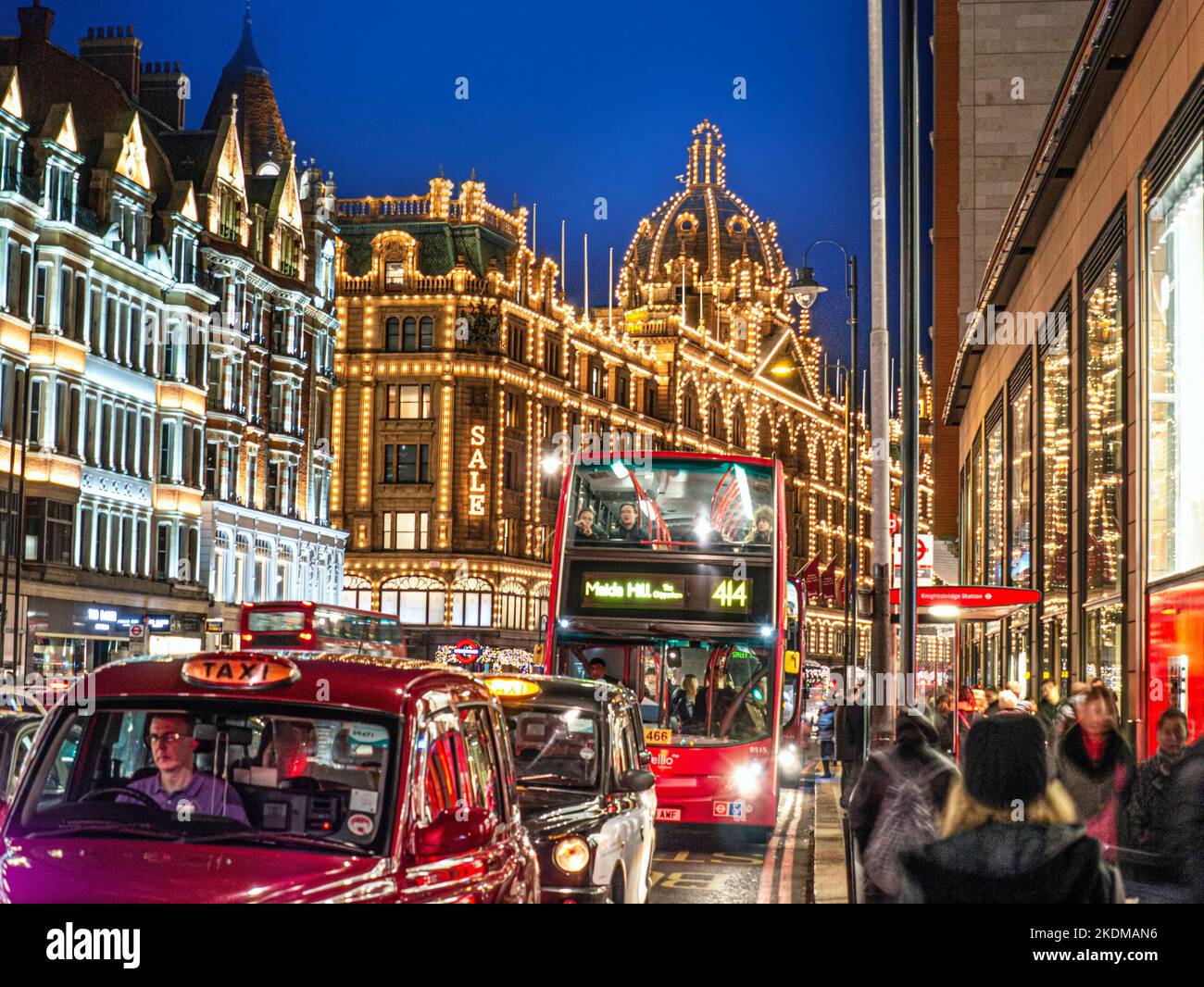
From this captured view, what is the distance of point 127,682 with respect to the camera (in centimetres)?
671

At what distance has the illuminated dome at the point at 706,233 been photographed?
15275cm

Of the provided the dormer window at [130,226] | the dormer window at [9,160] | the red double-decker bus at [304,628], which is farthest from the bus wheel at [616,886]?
the dormer window at [130,226]

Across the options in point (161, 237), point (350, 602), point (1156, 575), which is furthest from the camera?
point (350, 602)

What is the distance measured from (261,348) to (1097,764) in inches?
2460

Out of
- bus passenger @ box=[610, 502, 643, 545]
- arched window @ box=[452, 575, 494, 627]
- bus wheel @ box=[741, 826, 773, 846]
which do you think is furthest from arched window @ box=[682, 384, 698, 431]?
bus wheel @ box=[741, 826, 773, 846]

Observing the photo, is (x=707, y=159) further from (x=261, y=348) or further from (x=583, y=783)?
(x=583, y=783)

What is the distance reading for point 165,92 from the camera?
71188mm

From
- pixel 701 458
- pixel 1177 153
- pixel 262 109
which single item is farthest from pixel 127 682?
pixel 262 109

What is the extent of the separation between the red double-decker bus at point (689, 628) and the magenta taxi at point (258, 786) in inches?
559

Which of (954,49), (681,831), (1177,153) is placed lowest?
(681,831)

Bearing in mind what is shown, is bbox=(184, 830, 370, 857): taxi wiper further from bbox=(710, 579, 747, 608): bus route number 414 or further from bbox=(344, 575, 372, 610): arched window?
bbox=(344, 575, 372, 610): arched window

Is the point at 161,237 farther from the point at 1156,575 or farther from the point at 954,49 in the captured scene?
the point at 1156,575

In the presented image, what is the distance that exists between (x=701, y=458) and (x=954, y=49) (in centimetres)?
4505

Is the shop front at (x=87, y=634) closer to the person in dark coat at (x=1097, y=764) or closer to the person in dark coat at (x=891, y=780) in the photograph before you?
the person in dark coat at (x=1097, y=764)
